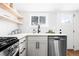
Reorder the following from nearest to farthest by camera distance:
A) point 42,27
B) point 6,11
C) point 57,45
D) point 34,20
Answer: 1. point 6,11
2. point 57,45
3. point 42,27
4. point 34,20

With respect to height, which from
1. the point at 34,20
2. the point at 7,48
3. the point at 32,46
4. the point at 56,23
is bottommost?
the point at 32,46

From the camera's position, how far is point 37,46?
3.89 metres


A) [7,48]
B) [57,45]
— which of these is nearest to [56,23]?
[57,45]

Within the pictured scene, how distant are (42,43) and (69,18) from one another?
2882 mm

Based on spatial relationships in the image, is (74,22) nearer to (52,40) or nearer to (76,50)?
(76,50)

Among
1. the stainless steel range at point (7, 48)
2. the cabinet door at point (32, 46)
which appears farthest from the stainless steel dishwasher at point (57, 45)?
the stainless steel range at point (7, 48)

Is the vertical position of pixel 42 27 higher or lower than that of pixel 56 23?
lower

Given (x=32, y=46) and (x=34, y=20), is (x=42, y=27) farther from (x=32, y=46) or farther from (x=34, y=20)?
(x=32, y=46)

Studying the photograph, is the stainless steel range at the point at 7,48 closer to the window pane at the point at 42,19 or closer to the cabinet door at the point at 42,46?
the cabinet door at the point at 42,46

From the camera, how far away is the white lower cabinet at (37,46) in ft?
12.7

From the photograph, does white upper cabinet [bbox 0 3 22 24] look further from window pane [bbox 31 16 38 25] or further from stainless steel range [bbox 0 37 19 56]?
window pane [bbox 31 16 38 25]

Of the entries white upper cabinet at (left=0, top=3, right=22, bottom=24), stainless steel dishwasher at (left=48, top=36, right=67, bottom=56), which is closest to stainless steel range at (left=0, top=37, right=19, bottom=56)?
white upper cabinet at (left=0, top=3, right=22, bottom=24)

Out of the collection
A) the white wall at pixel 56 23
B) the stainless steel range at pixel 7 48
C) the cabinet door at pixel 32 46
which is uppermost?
the white wall at pixel 56 23

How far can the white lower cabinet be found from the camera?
387 cm
